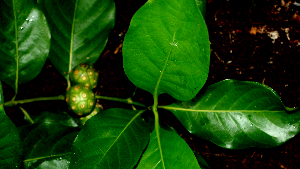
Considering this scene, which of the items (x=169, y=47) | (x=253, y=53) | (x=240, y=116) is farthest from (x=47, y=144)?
(x=253, y=53)

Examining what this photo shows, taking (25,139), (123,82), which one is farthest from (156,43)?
(25,139)

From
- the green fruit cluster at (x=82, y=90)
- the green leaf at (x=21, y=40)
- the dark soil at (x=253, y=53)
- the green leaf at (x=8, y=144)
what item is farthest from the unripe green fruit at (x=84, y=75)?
the green leaf at (x=8, y=144)

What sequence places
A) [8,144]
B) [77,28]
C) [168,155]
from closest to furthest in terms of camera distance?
[8,144], [168,155], [77,28]

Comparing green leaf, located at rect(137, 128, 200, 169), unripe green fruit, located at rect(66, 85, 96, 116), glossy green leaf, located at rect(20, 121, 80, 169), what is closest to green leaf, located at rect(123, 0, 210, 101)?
green leaf, located at rect(137, 128, 200, 169)

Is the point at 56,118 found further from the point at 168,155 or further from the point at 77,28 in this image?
the point at 168,155

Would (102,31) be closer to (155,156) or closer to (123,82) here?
(123,82)

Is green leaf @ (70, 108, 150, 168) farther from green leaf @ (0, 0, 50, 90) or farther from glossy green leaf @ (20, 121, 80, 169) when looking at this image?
green leaf @ (0, 0, 50, 90)

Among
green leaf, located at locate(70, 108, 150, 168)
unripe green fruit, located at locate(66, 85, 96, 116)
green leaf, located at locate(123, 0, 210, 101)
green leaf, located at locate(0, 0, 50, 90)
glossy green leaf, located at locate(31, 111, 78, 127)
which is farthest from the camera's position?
glossy green leaf, located at locate(31, 111, 78, 127)
